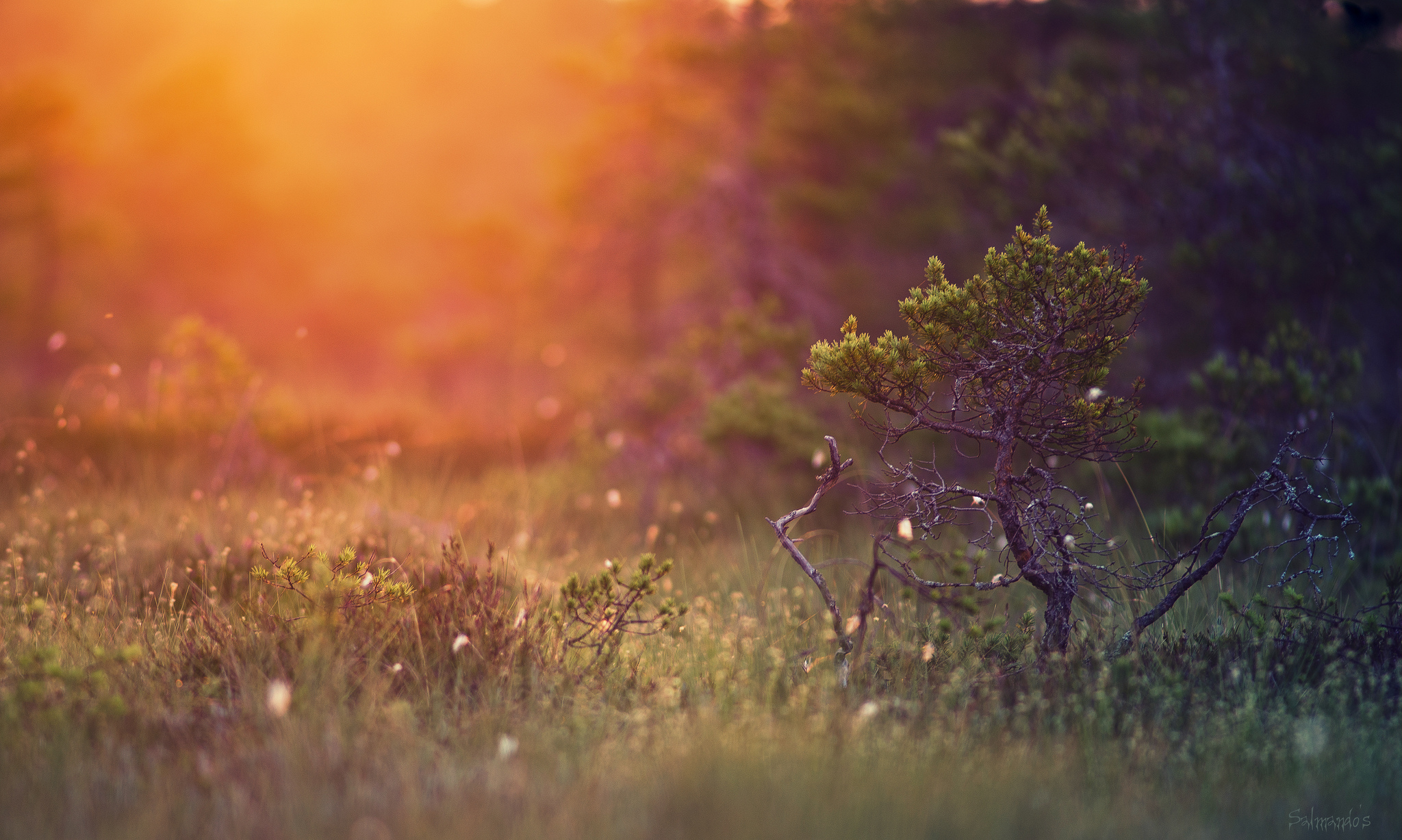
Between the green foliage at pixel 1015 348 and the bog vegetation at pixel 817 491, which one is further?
the green foliage at pixel 1015 348

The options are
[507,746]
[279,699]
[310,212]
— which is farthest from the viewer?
[310,212]

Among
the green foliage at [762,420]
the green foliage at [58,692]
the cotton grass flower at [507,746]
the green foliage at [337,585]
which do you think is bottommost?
the cotton grass flower at [507,746]

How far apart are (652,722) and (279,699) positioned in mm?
1363

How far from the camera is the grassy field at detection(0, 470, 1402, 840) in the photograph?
264 cm

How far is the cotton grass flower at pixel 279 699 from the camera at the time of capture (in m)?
2.73

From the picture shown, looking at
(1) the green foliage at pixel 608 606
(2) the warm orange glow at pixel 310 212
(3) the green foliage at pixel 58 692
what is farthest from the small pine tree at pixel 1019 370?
(2) the warm orange glow at pixel 310 212

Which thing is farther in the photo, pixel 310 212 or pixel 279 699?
pixel 310 212

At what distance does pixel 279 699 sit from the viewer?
2709 mm

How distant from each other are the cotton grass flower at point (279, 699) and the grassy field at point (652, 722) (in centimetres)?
2

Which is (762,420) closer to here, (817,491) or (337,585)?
(817,491)

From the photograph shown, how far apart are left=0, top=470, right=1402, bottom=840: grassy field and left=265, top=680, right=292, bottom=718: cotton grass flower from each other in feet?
0.06

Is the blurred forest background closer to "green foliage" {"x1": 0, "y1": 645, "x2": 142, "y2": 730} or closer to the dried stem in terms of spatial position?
"green foliage" {"x1": 0, "y1": 645, "x2": 142, "y2": 730}

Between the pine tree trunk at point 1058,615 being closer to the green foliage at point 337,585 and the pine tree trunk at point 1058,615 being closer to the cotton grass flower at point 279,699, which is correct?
the green foliage at point 337,585

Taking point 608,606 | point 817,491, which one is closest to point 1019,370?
point 817,491
